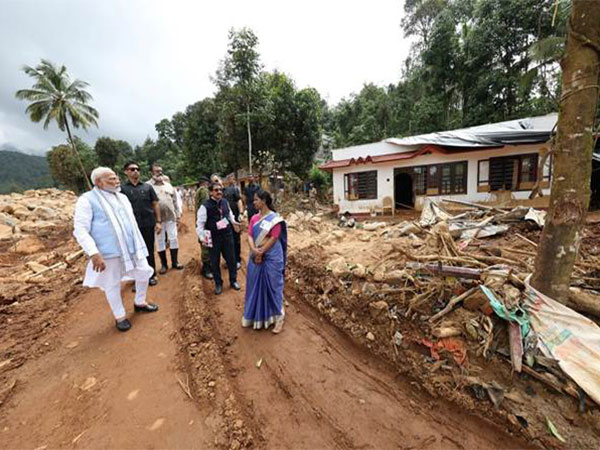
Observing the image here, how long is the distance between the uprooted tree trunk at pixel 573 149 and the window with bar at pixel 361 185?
380 inches

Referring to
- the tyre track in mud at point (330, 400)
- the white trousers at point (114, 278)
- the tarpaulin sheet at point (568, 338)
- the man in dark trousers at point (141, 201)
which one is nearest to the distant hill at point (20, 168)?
the man in dark trousers at point (141, 201)

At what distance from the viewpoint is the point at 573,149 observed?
6.71ft

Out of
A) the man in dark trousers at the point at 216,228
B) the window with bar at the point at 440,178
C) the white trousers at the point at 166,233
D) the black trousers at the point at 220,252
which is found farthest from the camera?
the window with bar at the point at 440,178

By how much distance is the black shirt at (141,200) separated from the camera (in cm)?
360

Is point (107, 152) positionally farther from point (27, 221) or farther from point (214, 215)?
point (214, 215)

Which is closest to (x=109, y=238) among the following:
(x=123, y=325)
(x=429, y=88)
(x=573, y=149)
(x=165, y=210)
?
(x=123, y=325)

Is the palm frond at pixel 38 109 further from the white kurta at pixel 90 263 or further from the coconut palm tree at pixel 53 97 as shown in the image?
the white kurta at pixel 90 263

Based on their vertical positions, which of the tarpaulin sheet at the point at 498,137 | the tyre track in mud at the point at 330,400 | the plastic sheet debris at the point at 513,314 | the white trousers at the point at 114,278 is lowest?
the tyre track in mud at the point at 330,400

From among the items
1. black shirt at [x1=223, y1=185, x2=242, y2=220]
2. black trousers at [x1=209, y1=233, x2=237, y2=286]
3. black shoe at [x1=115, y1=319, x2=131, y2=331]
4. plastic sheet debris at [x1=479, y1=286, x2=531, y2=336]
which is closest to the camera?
plastic sheet debris at [x1=479, y1=286, x2=531, y2=336]

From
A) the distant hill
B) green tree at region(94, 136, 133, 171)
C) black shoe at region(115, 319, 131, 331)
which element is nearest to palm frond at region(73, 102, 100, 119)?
green tree at region(94, 136, 133, 171)

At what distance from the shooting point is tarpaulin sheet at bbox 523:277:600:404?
6.48 ft

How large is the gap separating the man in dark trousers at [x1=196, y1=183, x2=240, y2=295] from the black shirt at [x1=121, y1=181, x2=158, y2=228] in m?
0.83

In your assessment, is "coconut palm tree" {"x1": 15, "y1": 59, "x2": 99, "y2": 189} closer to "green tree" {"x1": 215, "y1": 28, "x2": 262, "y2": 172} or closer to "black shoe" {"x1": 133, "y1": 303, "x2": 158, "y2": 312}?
"green tree" {"x1": 215, "y1": 28, "x2": 262, "y2": 172}

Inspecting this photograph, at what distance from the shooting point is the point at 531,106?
48.0 feet
